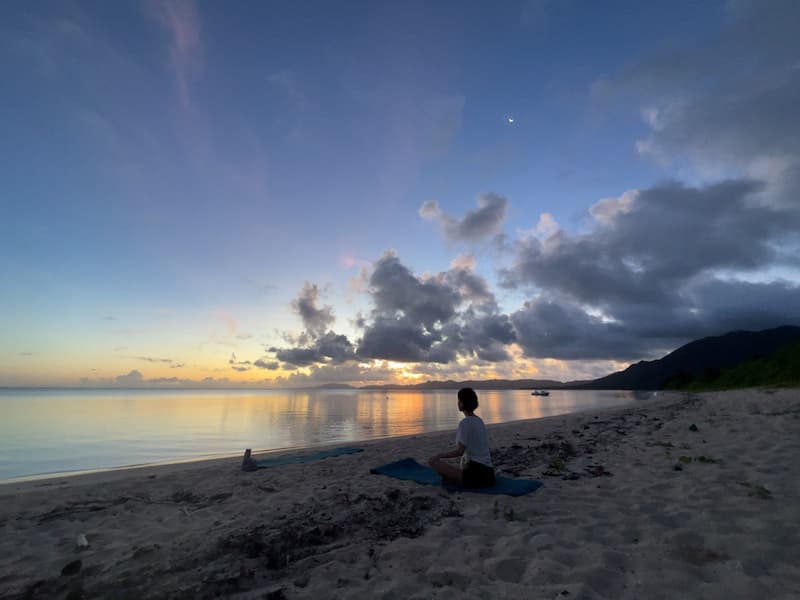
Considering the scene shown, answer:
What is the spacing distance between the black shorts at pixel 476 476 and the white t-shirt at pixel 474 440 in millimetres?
75

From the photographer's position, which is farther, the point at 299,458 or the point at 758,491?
the point at 299,458

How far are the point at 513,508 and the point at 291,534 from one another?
3159 mm

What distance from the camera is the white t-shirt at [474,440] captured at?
721 centimetres

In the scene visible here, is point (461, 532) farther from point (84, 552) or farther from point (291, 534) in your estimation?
point (84, 552)

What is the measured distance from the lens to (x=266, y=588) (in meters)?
3.98

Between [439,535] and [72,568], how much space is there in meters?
4.44

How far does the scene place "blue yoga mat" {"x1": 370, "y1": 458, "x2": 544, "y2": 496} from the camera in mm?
6910

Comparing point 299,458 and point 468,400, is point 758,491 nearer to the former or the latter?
point 468,400

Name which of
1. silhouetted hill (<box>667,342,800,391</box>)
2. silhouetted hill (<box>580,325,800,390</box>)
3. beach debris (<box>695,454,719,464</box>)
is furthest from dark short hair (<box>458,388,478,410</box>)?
silhouetted hill (<box>580,325,800,390</box>)

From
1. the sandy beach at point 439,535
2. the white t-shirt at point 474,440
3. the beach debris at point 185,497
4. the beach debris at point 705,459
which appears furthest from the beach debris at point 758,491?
the beach debris at point 185,497

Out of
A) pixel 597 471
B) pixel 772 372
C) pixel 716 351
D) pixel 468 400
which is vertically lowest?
pixel 597 471

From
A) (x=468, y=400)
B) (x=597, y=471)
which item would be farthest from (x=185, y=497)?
(x=597, y=471)

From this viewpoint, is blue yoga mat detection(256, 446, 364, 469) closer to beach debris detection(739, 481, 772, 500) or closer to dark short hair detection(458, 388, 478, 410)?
dark short hair detection(458, 388, 478, 410)

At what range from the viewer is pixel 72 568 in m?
4.93
